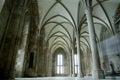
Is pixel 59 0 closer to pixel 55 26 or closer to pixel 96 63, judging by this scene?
pixel 55 26

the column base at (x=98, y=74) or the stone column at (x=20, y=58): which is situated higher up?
the stone column at (x=20, y=58)

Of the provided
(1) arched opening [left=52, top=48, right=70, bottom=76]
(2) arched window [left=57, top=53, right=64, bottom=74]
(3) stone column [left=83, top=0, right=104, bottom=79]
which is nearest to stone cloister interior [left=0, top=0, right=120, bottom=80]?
(3) stone column [left=83, top=0, right=104, bottom=79]

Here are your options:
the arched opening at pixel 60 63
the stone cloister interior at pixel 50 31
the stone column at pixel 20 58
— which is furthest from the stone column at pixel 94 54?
the arched opening at pixel 60 63

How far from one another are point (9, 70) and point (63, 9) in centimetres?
1238

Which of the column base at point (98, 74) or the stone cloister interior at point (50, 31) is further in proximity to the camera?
the column base at point (98, 74)

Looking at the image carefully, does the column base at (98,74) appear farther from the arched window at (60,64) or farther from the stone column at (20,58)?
the arched window at (60,64)

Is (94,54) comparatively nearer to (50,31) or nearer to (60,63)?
(50,31)

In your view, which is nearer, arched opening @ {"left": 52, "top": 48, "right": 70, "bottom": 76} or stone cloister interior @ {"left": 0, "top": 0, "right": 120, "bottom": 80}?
stone cloister interior @ {"left": 0, "top": 0, "right": 120, "bottom": 80}

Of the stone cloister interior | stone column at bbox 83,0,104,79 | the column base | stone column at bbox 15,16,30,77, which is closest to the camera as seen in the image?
the stone cloister interior

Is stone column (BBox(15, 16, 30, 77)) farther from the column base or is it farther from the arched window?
the arched window

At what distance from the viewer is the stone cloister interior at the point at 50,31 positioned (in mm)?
6176

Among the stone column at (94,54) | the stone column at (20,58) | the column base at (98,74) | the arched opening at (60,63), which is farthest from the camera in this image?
the arched opening at (60,63)

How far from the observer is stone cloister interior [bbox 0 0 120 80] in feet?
20.3

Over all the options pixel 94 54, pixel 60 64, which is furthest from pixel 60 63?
pixel 94 54
